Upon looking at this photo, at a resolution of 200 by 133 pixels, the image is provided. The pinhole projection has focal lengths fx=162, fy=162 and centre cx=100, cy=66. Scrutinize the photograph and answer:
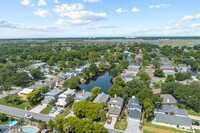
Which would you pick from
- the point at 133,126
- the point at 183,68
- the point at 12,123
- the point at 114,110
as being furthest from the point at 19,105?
the point at 183,68

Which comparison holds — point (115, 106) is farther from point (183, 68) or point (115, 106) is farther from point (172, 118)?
point (183, 68)

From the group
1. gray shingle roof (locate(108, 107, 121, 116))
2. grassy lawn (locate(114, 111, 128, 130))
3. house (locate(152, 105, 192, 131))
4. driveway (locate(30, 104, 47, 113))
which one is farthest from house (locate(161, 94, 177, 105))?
driveway (locate(30, 104, 47, 113))

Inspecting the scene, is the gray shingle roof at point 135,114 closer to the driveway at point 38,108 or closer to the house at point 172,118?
the house at point 172,118

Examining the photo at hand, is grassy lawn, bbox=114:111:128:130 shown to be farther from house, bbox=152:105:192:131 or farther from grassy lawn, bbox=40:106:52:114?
grassy lawn, bbox=40:106:52:114

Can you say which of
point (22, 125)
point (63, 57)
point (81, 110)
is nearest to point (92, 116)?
point (81, 110)

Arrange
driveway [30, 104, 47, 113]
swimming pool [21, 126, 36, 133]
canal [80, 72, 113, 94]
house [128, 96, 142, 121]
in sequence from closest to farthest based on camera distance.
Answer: swimming pool [21, 126, 36, 133] < house [128, 96, 142, 121] < driveway [30, 104, 47, 113] < canal [80, 72, 113, 94]

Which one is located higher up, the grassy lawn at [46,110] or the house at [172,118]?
the house at [172,118]

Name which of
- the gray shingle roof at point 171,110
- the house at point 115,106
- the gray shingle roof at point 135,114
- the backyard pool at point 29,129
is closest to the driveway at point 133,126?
the gray shingle roof at point 135,114
